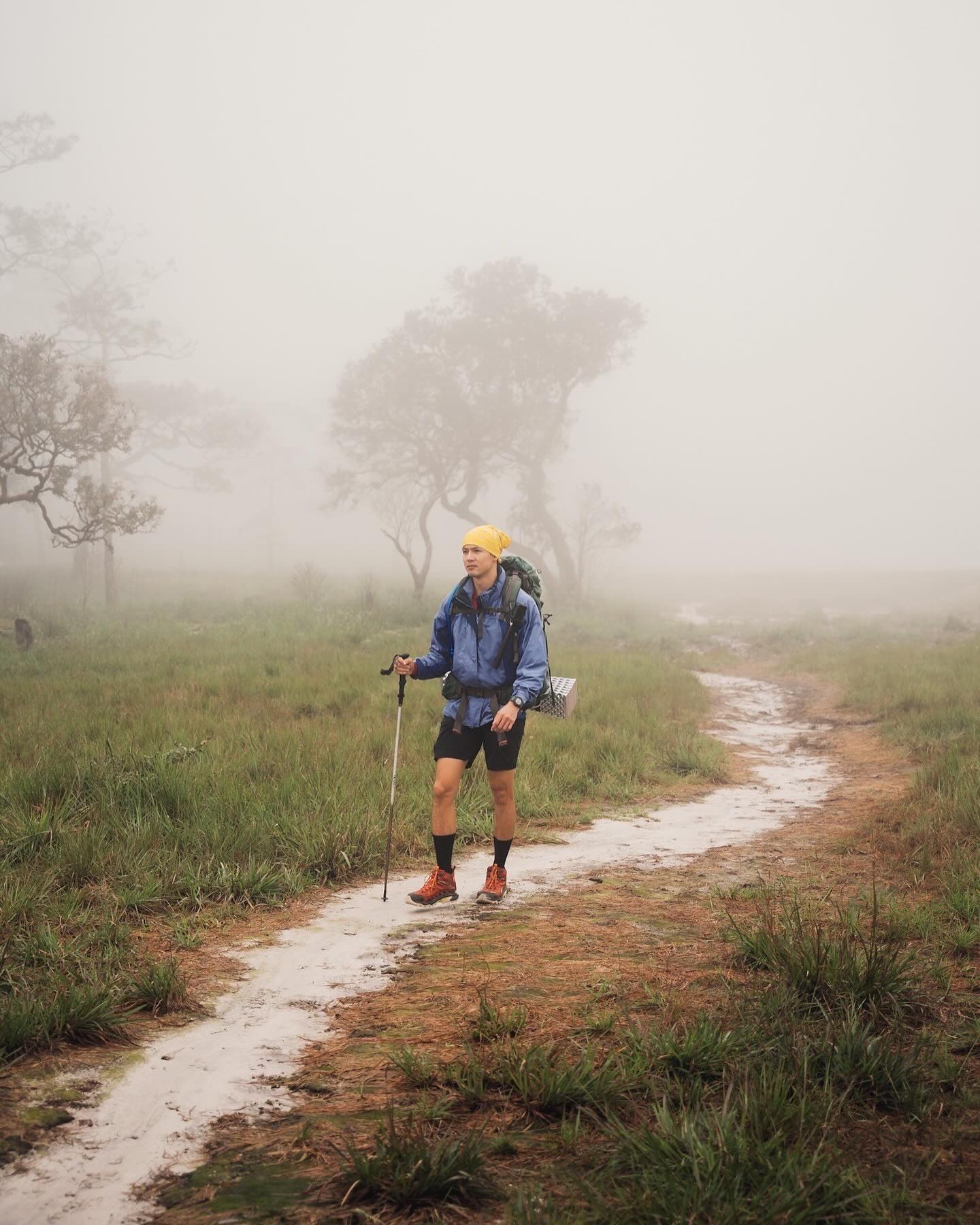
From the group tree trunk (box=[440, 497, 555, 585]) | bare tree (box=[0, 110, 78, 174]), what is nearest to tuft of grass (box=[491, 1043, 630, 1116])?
tree trunk (box=[440, 497, 555, 585])

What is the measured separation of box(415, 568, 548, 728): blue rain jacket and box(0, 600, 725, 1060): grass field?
1560 millimetres

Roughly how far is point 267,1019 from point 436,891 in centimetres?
193

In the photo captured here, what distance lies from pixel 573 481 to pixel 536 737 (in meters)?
118

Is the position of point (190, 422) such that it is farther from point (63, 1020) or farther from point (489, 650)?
point (63, 1020)

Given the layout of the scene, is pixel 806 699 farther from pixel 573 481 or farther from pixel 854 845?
pixel 573 481

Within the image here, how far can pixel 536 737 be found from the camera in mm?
9844

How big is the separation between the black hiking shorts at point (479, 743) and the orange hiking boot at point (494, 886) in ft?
2.23

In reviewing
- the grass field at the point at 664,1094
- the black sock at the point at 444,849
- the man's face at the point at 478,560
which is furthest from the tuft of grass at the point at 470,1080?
the man's face at the point at 478,560

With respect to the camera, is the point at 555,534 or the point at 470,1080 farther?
the point at 555,534

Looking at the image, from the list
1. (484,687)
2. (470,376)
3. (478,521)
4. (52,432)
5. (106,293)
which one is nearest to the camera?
(484,687)

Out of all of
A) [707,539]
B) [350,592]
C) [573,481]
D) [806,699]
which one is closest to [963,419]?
[707,539]

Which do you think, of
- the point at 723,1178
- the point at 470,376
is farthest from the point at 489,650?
the point at 470,376

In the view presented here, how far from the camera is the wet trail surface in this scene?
7.67 feet

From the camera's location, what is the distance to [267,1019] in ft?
11.8
